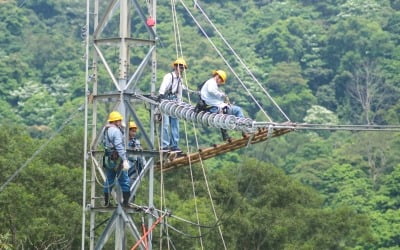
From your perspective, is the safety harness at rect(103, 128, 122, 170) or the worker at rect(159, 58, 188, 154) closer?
the safety harness at rect(103, 128, 122, 170)

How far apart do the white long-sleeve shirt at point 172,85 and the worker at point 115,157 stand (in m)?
1.63

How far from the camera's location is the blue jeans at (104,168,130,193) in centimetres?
2205

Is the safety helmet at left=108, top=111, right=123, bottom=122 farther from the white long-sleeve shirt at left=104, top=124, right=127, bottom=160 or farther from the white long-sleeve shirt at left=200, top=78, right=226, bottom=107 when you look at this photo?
the white long-sleeve shirt at left=200, top=78, right=226, bottom=107

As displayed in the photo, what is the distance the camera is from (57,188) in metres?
48.7

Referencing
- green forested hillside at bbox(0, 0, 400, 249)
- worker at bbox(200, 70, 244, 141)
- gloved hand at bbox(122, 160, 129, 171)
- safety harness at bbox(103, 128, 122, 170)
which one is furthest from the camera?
green forested hillside at bbox(0, 0, 400, 249)

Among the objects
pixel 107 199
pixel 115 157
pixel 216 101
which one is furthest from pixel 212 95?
pixel 107 199

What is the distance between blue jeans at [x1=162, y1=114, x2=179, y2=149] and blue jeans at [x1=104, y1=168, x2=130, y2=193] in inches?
57.3

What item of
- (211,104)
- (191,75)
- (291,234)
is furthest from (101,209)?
(191,75)

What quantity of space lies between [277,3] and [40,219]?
74293mm

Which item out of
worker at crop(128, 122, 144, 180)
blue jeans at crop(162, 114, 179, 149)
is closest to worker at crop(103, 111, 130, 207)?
worker at crop(128, 122, 144, 180)

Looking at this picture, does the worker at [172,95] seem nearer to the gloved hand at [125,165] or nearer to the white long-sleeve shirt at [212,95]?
the white long-sleeve shirt at [212,95]

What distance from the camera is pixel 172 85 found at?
76.8 feet

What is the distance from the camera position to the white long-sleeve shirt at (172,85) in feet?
76.3

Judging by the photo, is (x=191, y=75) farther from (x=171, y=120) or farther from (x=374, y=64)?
(x=171, y=120)
